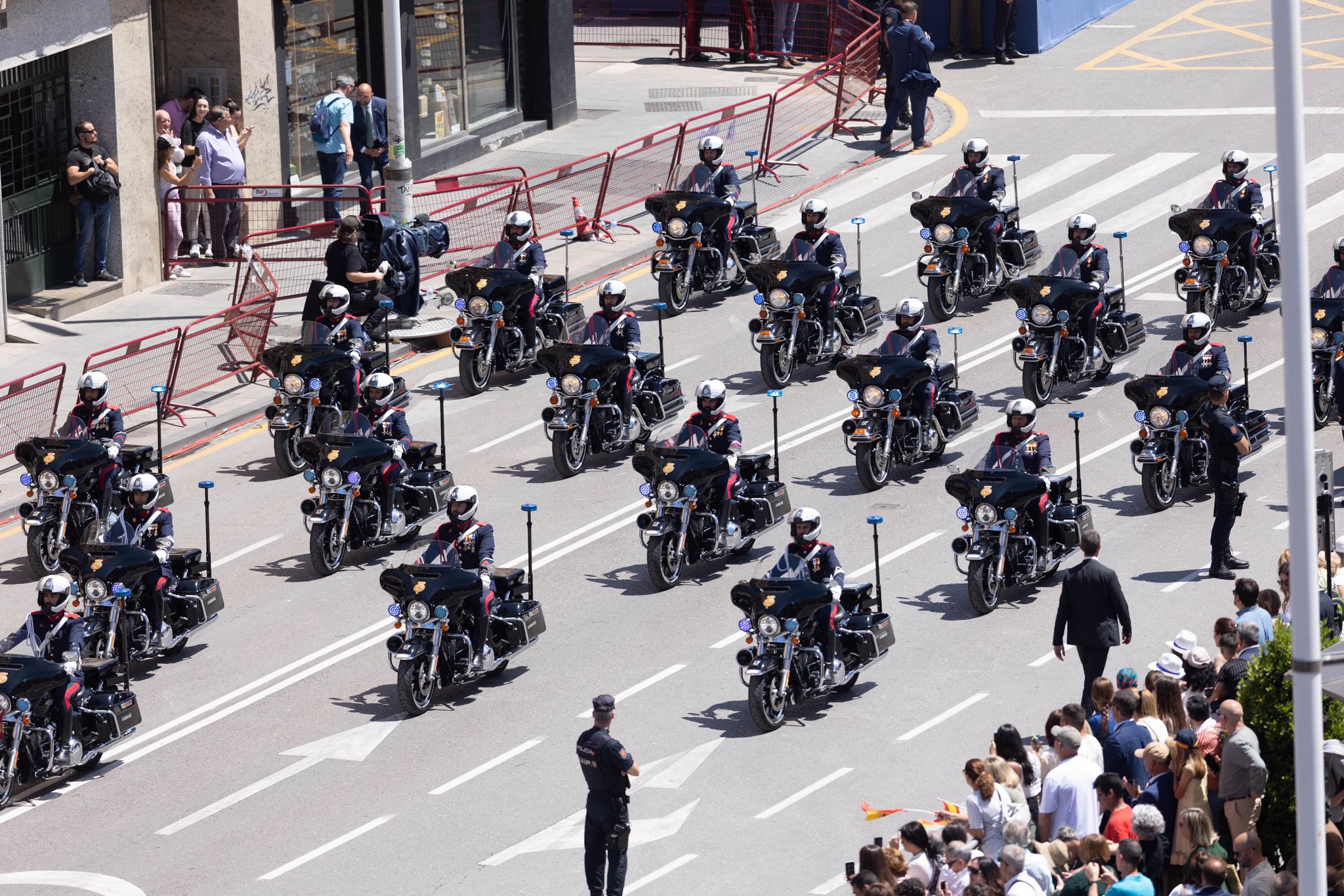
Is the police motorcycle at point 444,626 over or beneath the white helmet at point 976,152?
beneath

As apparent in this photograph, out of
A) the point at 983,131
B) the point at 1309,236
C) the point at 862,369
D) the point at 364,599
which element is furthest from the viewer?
the point at 983,131

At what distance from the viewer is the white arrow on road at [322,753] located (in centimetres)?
1867

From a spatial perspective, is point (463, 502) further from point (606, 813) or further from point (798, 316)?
point (798, 316)

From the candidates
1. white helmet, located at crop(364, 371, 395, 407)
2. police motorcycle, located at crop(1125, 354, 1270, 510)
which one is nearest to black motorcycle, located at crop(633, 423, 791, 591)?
white helmet, located at crop(364, 371, 395, 407)

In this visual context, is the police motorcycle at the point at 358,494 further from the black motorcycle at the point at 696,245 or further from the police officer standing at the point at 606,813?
the police officer standing at the point at 606,813

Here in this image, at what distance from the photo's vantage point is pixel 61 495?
23219mm

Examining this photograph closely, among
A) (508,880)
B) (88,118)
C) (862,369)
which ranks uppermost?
(88,118)

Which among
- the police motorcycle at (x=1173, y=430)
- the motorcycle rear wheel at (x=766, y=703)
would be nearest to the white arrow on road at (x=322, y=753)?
the motorcycle rear wheel at (x=766, y=703)

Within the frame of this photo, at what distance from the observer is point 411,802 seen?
18516mm

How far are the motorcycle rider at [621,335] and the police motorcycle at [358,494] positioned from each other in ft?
7.80

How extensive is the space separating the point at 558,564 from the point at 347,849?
598 cm

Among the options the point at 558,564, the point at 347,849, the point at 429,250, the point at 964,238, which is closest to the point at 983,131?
the point at 964,238

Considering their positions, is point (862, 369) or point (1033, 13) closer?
point (862, 369)

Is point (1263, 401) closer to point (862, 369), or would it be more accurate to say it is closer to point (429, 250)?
point (862, 369)
